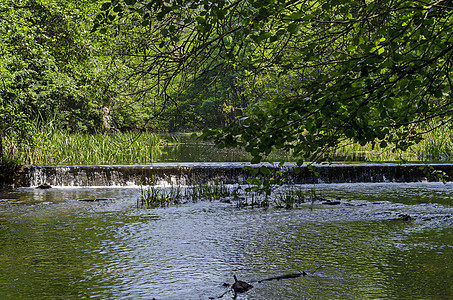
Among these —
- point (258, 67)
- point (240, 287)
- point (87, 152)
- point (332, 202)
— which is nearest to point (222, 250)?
→ point (240, 287)

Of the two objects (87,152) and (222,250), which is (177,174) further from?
(222,250)

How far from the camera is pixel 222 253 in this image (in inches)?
254

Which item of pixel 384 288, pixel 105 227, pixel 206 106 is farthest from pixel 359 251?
pixel 206 106

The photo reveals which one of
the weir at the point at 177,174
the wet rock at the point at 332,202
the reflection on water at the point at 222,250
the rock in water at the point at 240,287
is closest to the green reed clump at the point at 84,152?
the weir at the point at 177,174

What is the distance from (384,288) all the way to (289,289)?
102cm

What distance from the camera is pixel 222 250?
21.7 ft

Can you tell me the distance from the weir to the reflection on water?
385 centimetres

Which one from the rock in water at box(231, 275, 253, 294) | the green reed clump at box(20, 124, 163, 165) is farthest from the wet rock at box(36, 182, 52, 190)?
the rock in water at box(231, 275, 253, 294)

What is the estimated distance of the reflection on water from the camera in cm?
498

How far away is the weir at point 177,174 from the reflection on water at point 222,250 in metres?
3.85

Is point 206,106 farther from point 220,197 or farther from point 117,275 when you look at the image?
point 117,275

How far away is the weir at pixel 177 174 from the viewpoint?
14.6 meters

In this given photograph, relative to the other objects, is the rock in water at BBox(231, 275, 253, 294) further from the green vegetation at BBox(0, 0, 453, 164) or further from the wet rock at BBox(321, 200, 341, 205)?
the wet rock at BBox(321, 200, 341, 205)

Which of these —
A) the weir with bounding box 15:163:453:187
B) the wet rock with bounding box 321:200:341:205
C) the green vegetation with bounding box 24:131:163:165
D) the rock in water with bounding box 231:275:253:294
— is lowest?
the rock in water with bounding box 231:275:253:294
